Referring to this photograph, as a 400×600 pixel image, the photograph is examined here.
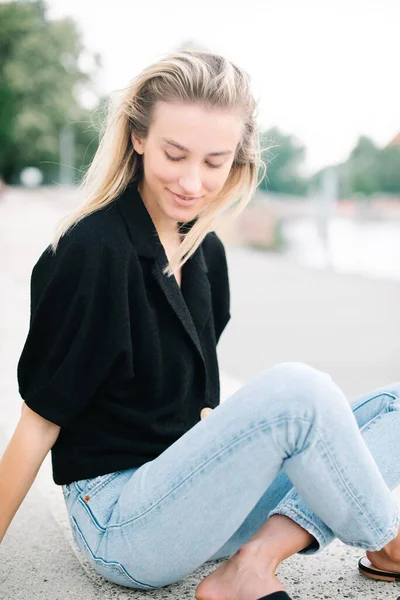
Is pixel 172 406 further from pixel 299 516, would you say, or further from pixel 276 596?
pixel 276 596

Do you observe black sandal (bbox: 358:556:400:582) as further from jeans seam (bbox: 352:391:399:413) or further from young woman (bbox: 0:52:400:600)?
jeans seam (bbox: 352:391:399:413)

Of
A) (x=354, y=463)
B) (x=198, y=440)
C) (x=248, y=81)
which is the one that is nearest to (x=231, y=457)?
(x=198, y=440)

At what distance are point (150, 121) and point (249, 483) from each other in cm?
91

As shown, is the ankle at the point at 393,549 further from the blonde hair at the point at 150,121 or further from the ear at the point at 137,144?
the ear at the point at 137,144

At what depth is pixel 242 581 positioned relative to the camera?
1.64m

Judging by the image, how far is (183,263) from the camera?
2.06 meters

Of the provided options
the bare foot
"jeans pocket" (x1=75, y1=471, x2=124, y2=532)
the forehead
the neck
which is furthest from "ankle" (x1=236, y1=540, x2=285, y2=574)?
the forehead

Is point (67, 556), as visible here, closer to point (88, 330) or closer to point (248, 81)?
point (88, 330)

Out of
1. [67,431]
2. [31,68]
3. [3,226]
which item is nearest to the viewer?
[67,431]

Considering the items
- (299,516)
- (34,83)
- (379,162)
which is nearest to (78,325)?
(299,516)

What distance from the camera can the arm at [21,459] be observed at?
1.76m

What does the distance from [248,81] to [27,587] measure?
55.2 inches

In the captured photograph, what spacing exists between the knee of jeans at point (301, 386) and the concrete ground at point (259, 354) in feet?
1.89

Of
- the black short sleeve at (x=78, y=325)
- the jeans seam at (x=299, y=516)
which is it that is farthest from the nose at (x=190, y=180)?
the jeans seam at (x=299, y=516)
